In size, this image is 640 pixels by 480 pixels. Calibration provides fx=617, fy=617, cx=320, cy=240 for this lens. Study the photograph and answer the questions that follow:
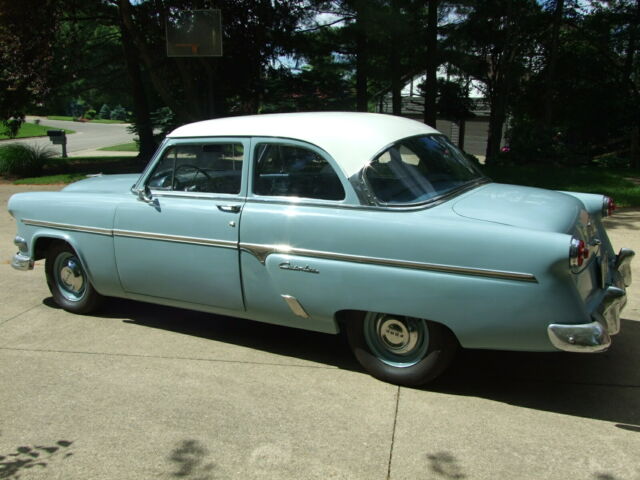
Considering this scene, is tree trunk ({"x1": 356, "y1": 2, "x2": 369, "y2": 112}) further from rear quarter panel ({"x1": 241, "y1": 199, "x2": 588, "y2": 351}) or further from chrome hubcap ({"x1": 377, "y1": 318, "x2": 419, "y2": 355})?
chrome hubcap ({"x1": 377, "y1": 318, "x2": 419, "y2": 355})

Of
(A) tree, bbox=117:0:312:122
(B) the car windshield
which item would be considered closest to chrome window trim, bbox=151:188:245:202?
(B) the car windshield

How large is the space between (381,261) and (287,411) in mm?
1060

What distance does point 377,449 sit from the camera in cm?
326

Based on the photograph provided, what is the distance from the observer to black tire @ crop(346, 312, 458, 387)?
147 inches

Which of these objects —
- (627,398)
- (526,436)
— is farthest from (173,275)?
(627,398)

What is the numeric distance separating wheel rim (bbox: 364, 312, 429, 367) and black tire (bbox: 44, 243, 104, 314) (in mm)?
2649

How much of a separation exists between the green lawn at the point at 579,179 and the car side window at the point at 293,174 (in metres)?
7.64

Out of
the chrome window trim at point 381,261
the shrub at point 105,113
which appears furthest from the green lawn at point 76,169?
the shrub at point 105,113

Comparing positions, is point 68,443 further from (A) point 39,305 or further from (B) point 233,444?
(A) point 39,305

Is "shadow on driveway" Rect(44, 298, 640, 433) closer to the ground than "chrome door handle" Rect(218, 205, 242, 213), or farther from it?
closer to the ground

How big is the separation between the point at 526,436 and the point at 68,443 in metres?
2.49

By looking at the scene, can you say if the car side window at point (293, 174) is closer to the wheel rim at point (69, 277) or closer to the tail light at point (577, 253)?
the tail light at point (577, 253)

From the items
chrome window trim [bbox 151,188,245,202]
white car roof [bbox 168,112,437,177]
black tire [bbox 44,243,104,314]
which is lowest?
black tire [bbox 44,243,104,314]

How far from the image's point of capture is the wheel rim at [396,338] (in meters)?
3.82
